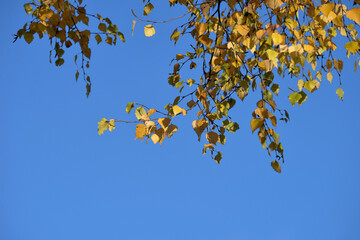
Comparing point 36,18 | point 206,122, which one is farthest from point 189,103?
point 36,18

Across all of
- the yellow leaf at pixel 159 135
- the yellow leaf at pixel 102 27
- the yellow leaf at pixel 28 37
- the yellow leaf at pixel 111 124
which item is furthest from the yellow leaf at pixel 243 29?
the yellow leaf at pixel 28 37

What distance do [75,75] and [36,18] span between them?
0.92 feet

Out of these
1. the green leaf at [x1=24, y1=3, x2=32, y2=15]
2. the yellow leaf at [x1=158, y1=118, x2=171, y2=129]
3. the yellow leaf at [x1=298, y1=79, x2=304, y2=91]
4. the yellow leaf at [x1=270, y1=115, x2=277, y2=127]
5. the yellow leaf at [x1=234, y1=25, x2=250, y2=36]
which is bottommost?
the yellow leaf at [x1=270, y1=115, x2=277, y2=127]

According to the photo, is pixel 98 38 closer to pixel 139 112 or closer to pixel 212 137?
pixel 139 112

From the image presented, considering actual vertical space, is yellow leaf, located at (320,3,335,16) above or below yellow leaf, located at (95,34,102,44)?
below

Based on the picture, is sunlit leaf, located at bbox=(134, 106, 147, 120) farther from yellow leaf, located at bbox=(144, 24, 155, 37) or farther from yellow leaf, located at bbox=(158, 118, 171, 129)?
yellow leaf, located at bbox=(144, 24, 155, 37)

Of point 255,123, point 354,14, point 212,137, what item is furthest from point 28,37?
point 354,14

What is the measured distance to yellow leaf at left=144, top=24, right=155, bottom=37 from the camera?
145cm

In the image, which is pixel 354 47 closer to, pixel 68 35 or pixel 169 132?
pixel 169 132

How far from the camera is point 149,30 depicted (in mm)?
1459

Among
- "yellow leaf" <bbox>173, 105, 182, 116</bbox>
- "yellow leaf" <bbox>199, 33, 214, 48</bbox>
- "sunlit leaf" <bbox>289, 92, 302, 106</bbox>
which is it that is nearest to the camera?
"sunlit leaf" <bbox>289, 92, 302, 106</bbox>

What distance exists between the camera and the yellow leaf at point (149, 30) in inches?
57.2

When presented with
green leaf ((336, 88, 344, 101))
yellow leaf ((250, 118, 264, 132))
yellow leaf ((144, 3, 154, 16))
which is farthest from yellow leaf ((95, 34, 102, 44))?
green leaf ((336, 88, 344, 101))

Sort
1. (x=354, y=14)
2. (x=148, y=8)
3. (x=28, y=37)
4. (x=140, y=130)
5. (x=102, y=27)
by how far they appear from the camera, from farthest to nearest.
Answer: (x=102, y=27) < (x=28, y=37) < (x=148, y=8) < (x=140, y=130) < (x=354, y=14)
